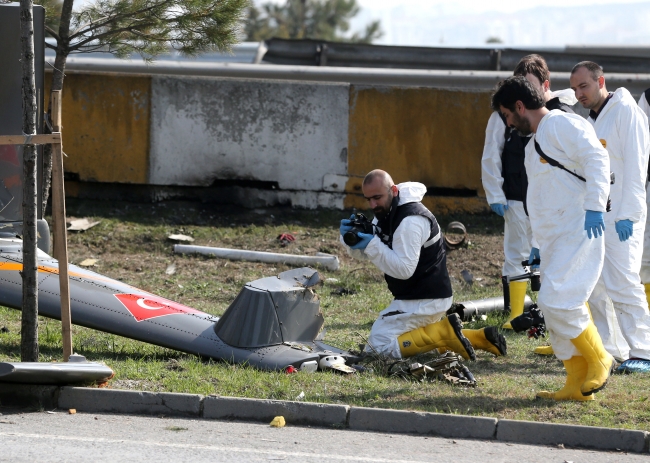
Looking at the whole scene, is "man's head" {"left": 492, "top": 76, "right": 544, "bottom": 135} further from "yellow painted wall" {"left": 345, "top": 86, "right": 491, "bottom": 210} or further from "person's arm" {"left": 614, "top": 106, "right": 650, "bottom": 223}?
"yellow painted wall" {"left": 345, "top": 86, "right": 491, "bottom": 210}

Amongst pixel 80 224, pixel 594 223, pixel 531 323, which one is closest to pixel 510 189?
pixel 531 323

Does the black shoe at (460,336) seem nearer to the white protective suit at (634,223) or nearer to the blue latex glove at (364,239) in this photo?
the blue latex glove at (364,239)

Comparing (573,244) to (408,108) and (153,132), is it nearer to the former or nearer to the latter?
(408,108)

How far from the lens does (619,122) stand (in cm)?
635

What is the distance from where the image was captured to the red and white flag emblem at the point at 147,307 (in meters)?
6.56

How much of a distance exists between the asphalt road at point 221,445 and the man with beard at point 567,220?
76 centimetres

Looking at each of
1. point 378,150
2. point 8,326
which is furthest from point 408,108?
point 8,326

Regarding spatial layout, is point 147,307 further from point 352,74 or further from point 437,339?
point 352,74

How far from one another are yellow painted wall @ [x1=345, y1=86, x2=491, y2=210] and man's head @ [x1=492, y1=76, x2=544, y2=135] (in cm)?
610

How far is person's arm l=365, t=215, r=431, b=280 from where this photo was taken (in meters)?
6.44

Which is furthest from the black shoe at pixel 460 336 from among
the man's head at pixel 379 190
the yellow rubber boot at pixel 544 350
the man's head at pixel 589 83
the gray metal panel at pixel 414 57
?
the gray metal panel at pixel 414 57

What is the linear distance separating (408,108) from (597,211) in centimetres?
659

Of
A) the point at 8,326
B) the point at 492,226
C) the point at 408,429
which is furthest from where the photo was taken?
the point at 492,226

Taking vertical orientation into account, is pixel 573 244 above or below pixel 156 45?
below
